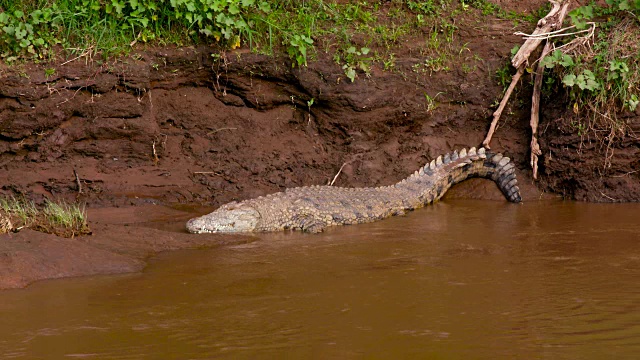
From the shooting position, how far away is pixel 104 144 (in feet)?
29.9

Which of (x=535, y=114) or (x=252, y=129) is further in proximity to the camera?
(x=252, y=129)

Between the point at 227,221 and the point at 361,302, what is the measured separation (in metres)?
2.81

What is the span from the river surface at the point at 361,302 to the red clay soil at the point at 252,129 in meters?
1.69

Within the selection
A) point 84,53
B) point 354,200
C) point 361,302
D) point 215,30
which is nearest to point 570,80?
point 354,200

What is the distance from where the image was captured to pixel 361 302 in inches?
215

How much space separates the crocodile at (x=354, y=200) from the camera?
8.11 metres

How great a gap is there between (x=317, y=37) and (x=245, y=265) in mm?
3790

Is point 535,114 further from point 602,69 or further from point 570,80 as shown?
point 602,69

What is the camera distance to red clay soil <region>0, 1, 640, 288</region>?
887 centimetres

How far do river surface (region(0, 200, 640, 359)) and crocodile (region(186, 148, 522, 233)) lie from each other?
1.68ft

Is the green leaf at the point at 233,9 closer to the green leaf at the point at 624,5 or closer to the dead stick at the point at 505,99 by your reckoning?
the dead stick at the point at 505,99

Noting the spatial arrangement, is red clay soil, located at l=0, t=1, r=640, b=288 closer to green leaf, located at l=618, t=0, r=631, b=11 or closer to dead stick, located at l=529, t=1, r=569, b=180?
dead stick, located at l=529, t=1, r=569, b=180

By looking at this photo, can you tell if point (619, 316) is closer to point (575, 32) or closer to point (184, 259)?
point (184, 259)

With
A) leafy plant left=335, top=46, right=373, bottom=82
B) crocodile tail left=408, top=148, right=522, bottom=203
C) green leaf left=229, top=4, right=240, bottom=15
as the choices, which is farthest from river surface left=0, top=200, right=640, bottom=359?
green leaf left=229, top=4, right=240, bottom=15
